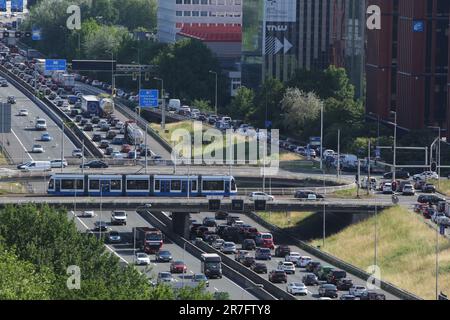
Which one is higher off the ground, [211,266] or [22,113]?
[22,113]

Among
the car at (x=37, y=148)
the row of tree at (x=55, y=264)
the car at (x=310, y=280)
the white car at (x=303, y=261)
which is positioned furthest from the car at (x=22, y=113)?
the car at (x=310, y=280)

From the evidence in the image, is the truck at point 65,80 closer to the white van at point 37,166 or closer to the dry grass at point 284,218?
the white van at point 37,166

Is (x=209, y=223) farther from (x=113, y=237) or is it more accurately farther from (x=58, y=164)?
(x=58, y=164)

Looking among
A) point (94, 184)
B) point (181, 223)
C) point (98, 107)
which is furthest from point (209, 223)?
point (98, 107)
